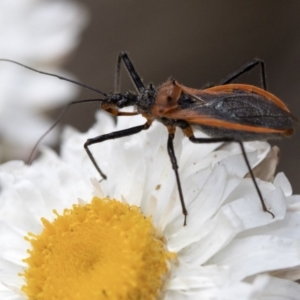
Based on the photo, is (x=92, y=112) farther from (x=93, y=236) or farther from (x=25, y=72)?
(x=93, y=236)

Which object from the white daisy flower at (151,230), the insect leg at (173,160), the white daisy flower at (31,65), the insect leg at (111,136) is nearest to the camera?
the white daisy flower at (151,230)

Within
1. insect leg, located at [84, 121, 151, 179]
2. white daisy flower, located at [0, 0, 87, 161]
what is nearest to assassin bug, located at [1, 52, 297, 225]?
insect leg, located at [84, 121, 151, 179]

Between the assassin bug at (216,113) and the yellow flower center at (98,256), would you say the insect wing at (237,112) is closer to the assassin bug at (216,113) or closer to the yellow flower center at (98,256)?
the assassin bug at (216,113)

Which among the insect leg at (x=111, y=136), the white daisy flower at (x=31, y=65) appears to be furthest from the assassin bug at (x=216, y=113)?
the white daisy flower at (x=31, y=65)

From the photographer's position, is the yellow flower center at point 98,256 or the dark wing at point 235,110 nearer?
the yellow flower center at point 98,256

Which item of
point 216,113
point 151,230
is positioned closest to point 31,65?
point 216,113

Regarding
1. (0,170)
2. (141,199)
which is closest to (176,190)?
(141,199)

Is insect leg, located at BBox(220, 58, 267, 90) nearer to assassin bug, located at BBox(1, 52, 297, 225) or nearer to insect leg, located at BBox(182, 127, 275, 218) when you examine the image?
assassin bug, located at BBox(1, 52, 297, 225)
